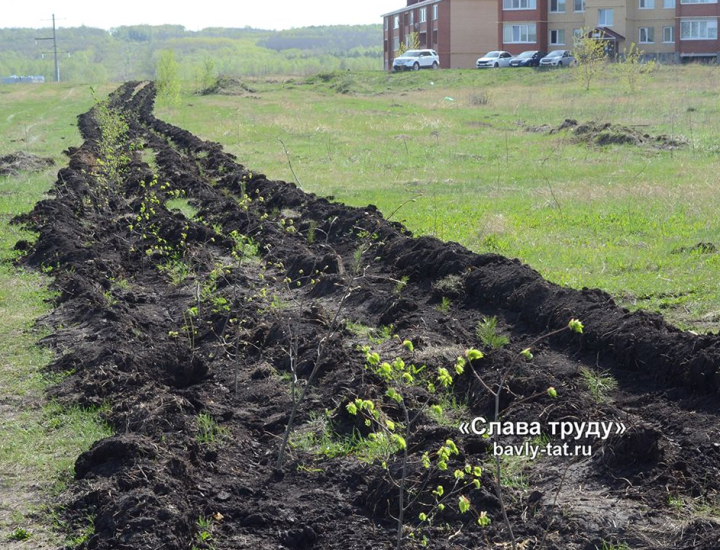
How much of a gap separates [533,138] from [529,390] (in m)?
20.5

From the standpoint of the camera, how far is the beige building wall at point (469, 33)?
75.9 metres

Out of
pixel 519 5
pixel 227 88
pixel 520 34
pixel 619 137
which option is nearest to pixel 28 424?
pixel 619 137

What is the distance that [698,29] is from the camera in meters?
66.6

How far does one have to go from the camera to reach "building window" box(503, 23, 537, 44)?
2862 inches

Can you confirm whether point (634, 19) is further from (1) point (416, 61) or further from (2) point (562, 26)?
(1) point (416, 61)

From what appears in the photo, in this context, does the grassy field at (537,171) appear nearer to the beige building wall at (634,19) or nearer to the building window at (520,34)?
the beige building wall at (634,19)

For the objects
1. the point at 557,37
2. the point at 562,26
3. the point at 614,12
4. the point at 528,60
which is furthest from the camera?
the point at 557,37

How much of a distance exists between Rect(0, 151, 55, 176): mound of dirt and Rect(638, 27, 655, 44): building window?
187 feet

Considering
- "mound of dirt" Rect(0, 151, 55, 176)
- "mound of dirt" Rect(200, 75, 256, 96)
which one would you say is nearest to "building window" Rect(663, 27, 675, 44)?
"mound of dirt" Rect(200, 75, 256, 96)

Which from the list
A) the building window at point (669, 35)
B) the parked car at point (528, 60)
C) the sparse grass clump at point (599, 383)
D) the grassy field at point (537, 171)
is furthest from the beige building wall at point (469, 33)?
the sparse grass clump at point (599, 383)

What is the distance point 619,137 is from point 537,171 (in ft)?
16.6

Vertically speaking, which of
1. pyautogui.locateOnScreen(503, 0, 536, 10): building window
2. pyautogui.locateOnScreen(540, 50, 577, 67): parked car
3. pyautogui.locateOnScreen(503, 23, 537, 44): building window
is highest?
A: pyautogui.locateOnScreen(503, 0, 536, 10): building window

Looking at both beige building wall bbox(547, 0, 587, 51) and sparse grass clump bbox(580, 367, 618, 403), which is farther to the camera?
beige building wall bbox(547, 0, 587, 51)

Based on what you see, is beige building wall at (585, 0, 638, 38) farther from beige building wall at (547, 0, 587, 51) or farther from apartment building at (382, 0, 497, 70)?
apartment building at (382, 0, 497, 70)
